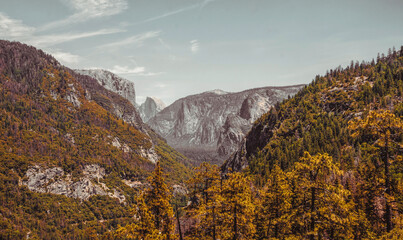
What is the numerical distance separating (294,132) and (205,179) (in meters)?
181

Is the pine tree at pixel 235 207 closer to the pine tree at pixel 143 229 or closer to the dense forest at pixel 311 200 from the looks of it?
the dense forest at pixel 311 200

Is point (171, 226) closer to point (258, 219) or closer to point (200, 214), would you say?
point (200, 214)

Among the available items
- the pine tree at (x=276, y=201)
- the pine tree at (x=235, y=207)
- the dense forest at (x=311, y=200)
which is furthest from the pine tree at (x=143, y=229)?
the pine tree at (x=276, y=201)

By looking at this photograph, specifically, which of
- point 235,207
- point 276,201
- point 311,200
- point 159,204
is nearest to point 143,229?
point 159,204

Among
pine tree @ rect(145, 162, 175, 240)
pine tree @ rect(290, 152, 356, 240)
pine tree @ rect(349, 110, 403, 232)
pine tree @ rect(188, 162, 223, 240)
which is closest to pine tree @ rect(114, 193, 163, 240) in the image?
pine tree @ rect(145, 162, 175, 240)

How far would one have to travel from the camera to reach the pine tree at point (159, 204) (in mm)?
27516

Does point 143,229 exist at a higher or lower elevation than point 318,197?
lower

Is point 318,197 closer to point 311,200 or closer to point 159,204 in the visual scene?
point 311,200

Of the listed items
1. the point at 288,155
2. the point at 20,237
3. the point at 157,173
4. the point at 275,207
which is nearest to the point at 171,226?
the point at 157,173

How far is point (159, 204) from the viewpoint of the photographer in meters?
27.3

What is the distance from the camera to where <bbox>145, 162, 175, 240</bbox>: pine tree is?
27516 millimetres

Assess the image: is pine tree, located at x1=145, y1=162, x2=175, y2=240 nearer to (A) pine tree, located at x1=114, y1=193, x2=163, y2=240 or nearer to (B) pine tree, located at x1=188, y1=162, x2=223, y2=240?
(A) pine tree, located at x1=114, y1=193, x2=163, y2=240

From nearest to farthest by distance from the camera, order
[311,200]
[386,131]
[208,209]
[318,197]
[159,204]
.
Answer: [386,131] < [318,197] < [311,200] < [159,204] < [208,209]

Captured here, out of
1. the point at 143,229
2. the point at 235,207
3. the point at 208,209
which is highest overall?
the point at 235,207
